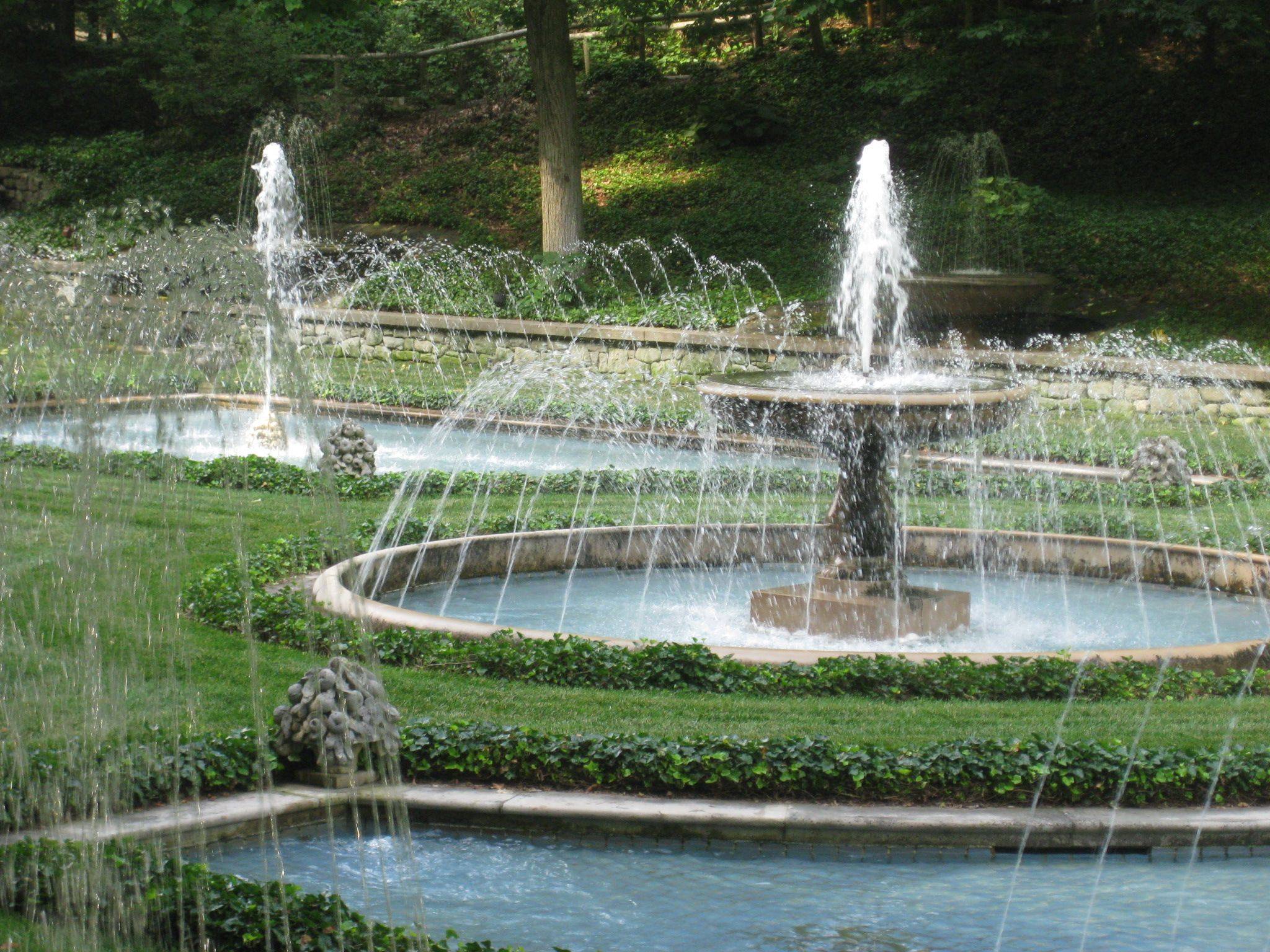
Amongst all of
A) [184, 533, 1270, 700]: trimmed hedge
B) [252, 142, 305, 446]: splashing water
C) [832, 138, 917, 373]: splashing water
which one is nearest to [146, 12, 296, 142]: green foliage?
[252, 142, 305, 446]: splashing water

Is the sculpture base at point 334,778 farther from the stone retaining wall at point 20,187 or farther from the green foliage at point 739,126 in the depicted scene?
the stone retaining wall at point 20,187

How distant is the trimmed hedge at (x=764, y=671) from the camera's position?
24.5 ft

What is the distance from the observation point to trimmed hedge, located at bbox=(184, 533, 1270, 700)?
24.5 ft

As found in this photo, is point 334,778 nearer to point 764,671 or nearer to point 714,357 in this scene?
point 764,671

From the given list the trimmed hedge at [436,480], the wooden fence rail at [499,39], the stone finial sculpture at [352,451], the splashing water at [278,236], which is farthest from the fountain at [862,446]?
the wooden fence rail at [499,39]

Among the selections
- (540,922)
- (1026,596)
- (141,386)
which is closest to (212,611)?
(540,922)

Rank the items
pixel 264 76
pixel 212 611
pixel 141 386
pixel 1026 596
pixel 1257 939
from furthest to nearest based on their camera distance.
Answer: pixel 264 76 → pixel 141 386 → pixel 1026 596 → pixel 212 611 → pixel 1257 939

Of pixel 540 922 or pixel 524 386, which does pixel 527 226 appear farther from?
pixel 540 922

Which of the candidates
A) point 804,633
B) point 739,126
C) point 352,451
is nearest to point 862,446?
point 804,633

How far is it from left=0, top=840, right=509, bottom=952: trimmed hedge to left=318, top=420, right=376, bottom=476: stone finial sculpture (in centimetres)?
834

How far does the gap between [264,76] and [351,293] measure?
10086 mm

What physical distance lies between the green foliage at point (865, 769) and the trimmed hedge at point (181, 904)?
1269 mm

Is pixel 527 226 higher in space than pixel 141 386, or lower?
higher

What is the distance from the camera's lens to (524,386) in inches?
751
